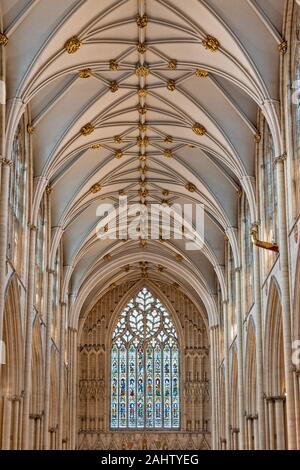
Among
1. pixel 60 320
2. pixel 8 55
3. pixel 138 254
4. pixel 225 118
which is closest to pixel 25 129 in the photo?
pixel 8 55

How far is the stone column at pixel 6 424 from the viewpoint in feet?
94.2

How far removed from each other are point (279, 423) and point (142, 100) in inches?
523

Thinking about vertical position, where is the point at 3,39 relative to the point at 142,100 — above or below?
below

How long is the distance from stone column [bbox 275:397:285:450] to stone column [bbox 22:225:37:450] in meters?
8.74

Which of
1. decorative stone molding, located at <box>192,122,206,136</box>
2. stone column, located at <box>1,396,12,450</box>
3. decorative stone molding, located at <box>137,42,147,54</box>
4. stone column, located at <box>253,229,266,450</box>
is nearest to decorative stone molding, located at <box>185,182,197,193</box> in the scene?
decorative stone molding, located at <box>192,122,206,136</box>

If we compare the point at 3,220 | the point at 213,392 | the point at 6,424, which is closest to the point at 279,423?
the point at 6,424

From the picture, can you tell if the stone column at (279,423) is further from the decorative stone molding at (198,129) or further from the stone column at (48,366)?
the stone column at (48,366)

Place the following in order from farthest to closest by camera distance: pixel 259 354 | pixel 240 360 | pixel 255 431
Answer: pixel 240 360 → pixel 255 431 → pixel 259 354

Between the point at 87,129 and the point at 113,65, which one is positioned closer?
the point at 113,65

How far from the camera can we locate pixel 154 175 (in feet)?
130

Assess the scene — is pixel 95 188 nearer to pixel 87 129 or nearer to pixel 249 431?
pixel 87 129

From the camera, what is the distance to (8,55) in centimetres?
2712

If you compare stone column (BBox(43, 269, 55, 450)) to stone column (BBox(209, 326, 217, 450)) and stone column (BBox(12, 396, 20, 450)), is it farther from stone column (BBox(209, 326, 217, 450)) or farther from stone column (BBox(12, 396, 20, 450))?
stone column (BBox(209, 326, 217, 450))
